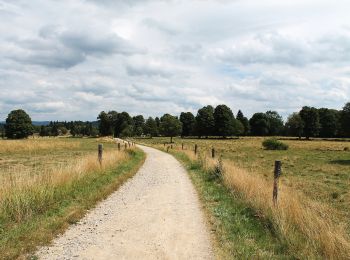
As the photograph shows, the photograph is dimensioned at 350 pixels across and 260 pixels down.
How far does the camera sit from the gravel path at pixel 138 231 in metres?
6.63

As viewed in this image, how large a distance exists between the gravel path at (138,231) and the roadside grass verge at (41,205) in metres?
0.33

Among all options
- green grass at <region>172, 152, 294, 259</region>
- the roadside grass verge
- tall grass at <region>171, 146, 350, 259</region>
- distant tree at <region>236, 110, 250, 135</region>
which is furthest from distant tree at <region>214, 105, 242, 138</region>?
tall grass at <region>171, 146, 350, 259</region>

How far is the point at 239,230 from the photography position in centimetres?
823

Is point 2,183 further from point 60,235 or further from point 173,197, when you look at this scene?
point 173,197

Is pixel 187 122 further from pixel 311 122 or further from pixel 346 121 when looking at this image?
pixel 346 121

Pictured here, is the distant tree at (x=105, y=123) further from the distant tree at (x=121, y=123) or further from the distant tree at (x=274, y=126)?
the distant tree at (x=274, y=126)

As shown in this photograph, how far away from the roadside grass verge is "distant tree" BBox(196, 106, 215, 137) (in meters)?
112

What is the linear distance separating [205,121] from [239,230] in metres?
118

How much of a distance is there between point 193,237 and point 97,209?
11.6 feet

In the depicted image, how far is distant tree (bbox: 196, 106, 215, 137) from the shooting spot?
125188 millimetres

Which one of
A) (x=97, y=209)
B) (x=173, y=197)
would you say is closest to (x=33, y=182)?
(x=97, y=209)

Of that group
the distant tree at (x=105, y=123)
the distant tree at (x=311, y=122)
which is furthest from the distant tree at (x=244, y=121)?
the distant tree at (x=105, y=123)

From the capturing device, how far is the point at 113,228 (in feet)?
27.3

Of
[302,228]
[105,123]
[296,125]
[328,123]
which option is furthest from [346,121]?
[105,123]
